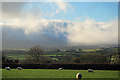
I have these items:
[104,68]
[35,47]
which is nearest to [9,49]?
[35,47]

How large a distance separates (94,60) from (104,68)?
11.7 meters

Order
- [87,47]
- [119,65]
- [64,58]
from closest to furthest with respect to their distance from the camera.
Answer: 1. [119,65]
2. [64,58]
3. [87,47]

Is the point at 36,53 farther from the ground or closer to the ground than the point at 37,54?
farther from the ground

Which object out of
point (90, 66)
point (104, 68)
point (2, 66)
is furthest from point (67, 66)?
point (2, 66)

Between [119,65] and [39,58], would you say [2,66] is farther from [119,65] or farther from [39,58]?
[119,65]

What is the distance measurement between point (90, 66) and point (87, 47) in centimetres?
6062

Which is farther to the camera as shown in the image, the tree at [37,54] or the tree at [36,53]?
the tree at [36,53]

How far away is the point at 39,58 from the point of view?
54.5 meters

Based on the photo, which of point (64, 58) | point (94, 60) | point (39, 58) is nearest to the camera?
point (94, 60)

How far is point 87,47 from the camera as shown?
97.9 meters

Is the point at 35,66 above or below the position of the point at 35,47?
Answer: below

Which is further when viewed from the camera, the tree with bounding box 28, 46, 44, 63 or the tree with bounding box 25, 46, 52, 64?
the tree with bounding box 28, 46, 44, 63

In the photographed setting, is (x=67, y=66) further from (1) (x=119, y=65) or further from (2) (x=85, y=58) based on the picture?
(2) (x=85, y=58)

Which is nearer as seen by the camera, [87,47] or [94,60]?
[94,60]
